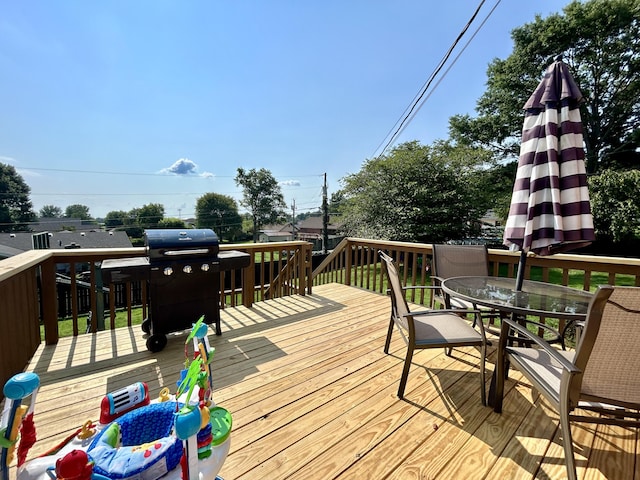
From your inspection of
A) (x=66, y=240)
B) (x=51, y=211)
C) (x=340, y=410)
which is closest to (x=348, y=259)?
(x=340, y=410)

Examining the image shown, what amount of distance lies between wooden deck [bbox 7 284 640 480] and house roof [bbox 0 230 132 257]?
15116mm

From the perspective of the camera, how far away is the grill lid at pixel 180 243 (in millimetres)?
2519

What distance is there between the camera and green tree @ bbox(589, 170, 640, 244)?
352 inches

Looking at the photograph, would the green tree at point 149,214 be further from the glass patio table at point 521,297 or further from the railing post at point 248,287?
the glass patio table at point 521,297

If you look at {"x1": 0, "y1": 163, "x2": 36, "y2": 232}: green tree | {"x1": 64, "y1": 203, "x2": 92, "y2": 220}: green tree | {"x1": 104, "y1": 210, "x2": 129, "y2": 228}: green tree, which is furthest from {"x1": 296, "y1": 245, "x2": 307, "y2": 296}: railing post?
{"x1": 64, "y1": 203, "x2": 92, "y2": 220}: green tree

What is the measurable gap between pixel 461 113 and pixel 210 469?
1631 cm

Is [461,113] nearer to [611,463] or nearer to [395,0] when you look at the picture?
[395,0]

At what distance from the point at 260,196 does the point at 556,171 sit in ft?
117

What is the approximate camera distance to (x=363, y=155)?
11703 millimetres

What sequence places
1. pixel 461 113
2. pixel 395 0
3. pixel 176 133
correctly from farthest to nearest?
pixel 176 133
pixel 461 113
pixel 395 0

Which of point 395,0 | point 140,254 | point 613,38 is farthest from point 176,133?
point 613,38

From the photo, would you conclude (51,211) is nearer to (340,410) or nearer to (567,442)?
(340,410)

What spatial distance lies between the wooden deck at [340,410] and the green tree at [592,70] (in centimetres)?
1338

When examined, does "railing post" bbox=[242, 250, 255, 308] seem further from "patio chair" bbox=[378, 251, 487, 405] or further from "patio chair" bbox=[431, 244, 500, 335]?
"patio chair" bbox=[431, 244, 500, 335]
